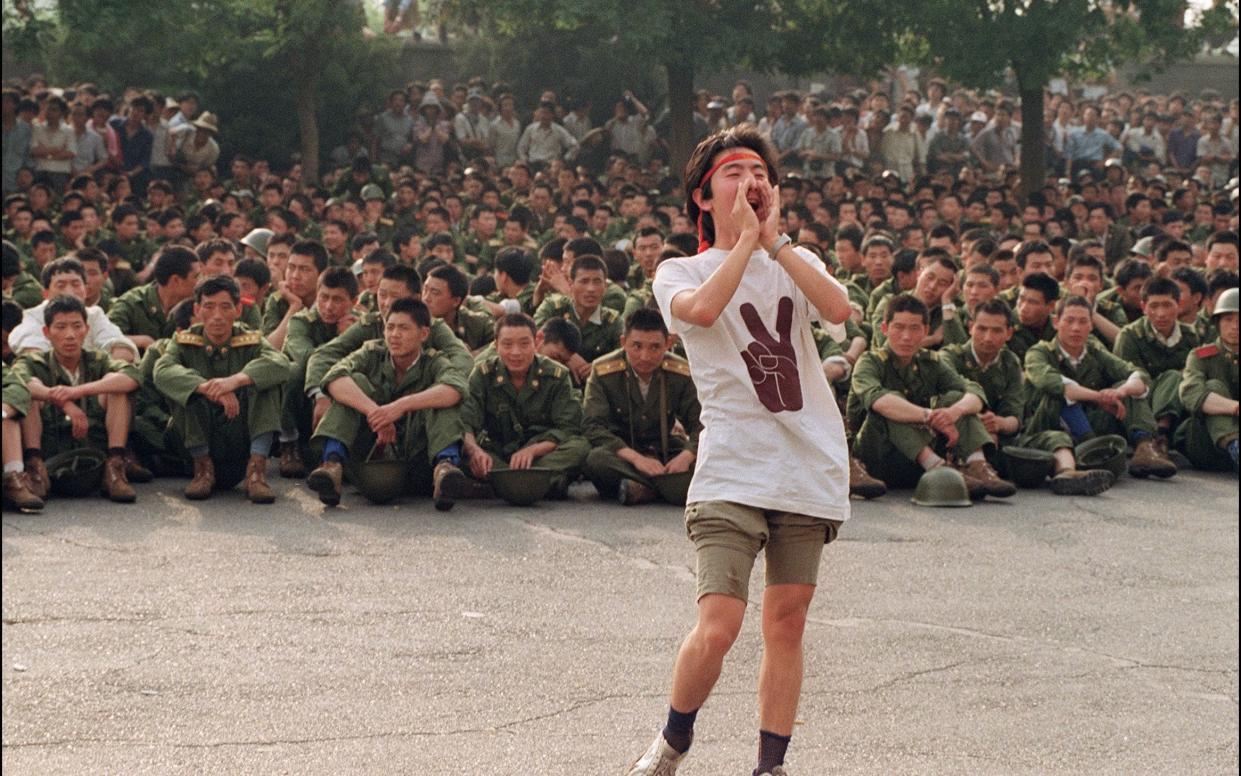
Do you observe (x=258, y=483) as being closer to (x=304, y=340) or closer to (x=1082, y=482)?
(x=304, y=340)

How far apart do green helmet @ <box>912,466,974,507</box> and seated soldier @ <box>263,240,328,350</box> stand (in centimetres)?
376

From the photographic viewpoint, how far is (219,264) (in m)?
11.1

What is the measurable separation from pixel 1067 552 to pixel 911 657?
217 cm

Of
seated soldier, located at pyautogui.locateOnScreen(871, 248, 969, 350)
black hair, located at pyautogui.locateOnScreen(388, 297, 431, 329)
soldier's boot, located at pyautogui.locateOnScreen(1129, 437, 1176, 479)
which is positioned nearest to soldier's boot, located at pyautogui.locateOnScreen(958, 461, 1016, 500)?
soldier's boot, located at pyautogui.locateOnScreen(1129, 437, 1176, 479)

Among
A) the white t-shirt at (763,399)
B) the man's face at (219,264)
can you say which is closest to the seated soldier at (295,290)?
the man's face at (219,264)

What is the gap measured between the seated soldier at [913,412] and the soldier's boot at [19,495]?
162 inches

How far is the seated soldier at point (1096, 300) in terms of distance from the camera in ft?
38.7

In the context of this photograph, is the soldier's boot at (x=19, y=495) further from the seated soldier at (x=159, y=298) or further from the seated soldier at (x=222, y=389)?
the seated soldier at (x=159, y=298)

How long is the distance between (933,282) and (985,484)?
89.2 inches

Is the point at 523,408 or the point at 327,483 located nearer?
the point at 327,483

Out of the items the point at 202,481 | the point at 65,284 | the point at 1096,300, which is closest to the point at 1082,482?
the point at 1096,300

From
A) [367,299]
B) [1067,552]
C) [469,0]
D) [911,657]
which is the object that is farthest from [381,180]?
[911,657]

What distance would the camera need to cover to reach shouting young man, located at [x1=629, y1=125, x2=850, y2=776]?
14.2ft

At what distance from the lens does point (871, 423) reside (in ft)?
31.9
